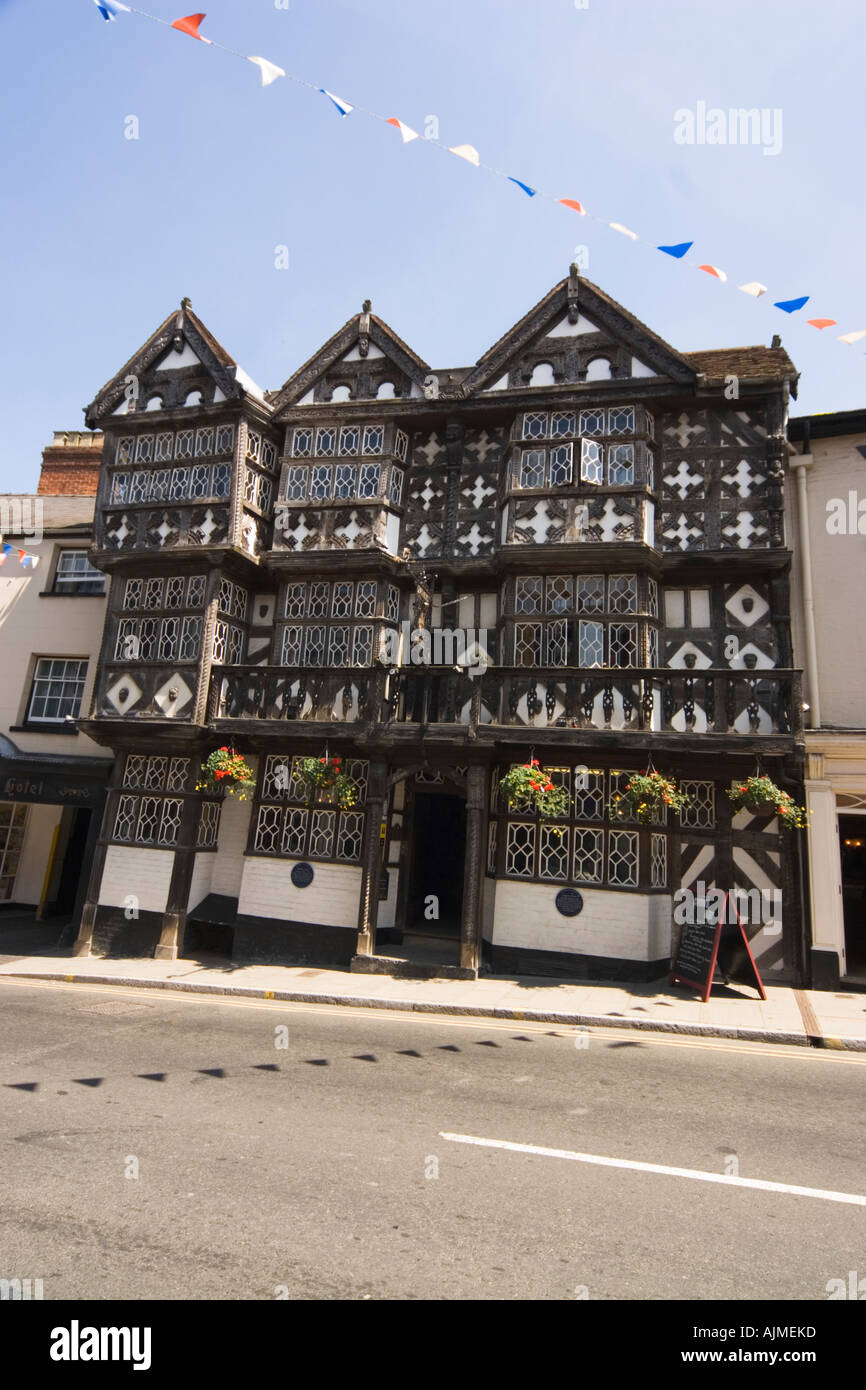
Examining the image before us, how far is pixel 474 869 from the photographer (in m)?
13.0

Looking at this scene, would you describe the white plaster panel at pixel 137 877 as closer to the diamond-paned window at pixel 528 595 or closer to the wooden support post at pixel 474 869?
the wooden support post at pixel 474 869

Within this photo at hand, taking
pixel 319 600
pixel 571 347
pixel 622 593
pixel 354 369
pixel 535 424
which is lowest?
pixel 622 593

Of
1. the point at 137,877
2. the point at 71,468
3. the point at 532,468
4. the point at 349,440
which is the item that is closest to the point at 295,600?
the point at 349,440

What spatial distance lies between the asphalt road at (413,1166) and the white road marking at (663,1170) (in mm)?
55

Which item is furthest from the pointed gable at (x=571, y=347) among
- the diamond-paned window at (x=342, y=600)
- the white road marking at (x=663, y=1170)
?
the white road marking at (x=663, y=1170)

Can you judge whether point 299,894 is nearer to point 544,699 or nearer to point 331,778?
point 331,778

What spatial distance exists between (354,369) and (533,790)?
10169 mm

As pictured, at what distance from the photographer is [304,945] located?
14406 millimetres

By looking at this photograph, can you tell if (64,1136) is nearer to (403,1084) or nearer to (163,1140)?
(163,1140)

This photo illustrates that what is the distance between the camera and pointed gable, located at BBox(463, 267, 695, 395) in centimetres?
1495

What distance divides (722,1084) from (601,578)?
908 centimetres

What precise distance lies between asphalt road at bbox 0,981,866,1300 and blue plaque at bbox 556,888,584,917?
393 centimetres

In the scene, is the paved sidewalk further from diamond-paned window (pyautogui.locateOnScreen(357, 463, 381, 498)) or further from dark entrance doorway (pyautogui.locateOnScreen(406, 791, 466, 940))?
diamond-paned window (pyautogui.locateOnScreen(357, 463, 381, 498))

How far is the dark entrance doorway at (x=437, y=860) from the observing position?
53.3 ft
